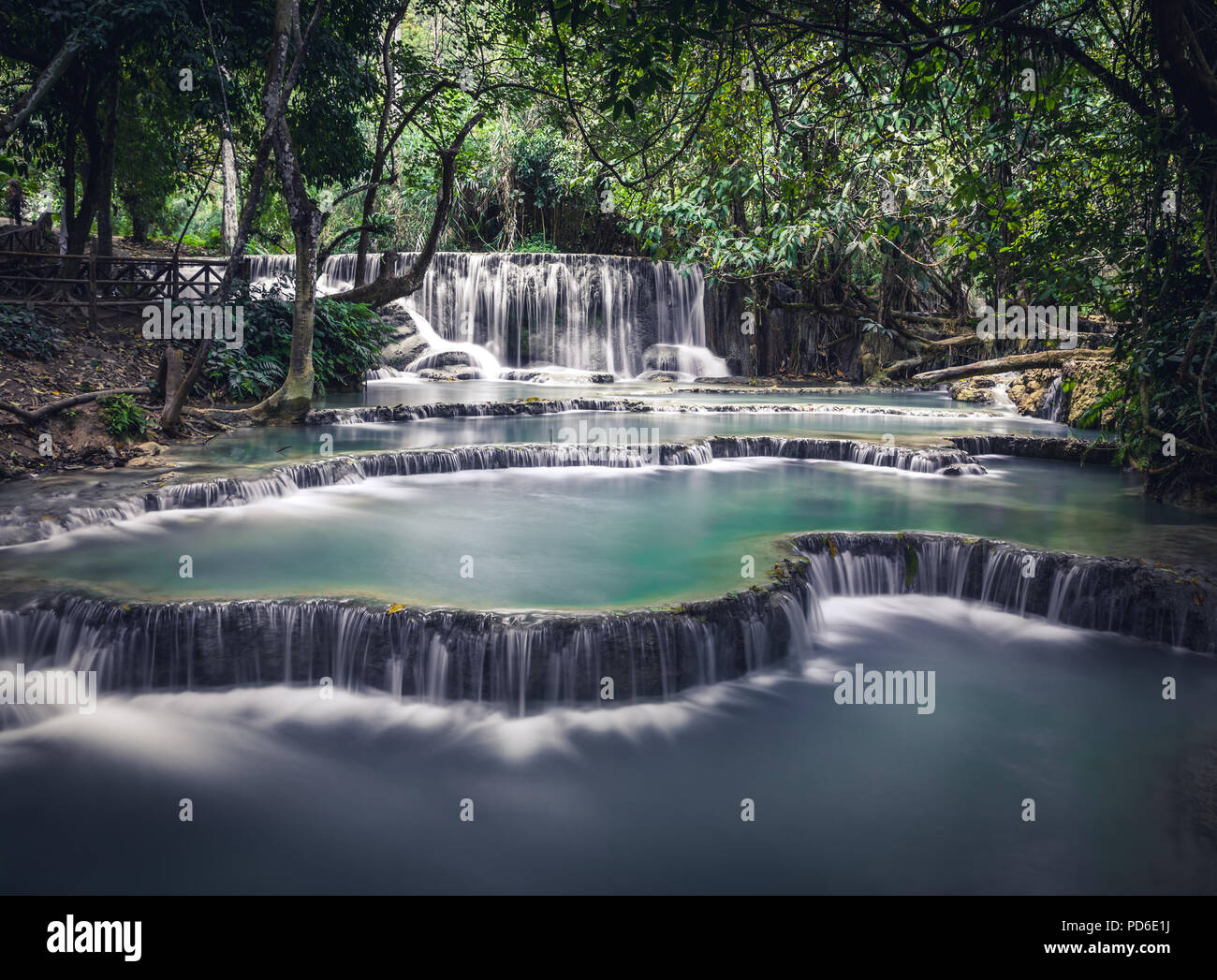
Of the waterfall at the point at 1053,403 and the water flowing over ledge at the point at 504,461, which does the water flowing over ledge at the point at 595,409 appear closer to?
the waterfall at the point at 1053,403

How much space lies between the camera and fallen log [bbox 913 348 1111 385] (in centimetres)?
911

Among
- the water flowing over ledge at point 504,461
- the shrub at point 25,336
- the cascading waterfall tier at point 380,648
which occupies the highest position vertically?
the shrub at point 25,336

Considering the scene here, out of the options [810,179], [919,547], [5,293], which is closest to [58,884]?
[919,547]

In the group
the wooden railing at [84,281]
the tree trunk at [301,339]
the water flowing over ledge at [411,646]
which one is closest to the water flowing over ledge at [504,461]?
the water flowing over ledge at [411,646]

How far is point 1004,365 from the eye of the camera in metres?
9.58

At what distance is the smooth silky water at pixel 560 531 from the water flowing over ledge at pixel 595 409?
393cm

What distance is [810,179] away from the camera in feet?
23.3

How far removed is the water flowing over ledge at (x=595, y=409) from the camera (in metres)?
14.0

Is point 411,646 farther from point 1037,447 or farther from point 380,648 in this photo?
point 1037,447

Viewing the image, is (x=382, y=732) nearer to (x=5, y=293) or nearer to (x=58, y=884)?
(x=58, y=884)

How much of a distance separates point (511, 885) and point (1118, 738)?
10.9ft

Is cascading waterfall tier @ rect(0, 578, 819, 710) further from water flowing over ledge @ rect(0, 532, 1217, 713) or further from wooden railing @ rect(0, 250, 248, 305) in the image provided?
wooden railing @ rect(0, 250, 248, 305)

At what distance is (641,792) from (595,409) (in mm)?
10930

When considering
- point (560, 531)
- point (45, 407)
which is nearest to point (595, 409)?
A: point (560, 531)
